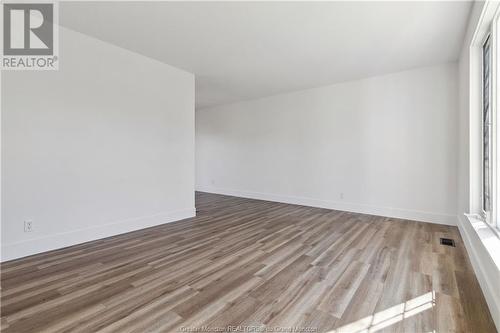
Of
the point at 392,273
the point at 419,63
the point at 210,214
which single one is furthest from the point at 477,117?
the point at 210,214

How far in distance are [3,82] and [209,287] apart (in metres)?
2.89

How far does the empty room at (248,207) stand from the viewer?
5.74ft

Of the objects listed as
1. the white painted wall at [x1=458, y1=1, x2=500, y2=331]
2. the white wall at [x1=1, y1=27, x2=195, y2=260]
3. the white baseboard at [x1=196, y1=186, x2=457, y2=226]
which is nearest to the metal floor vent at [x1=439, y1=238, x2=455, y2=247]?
the white painted wall at [x1=458, y1=1, x2=500, y2=331]

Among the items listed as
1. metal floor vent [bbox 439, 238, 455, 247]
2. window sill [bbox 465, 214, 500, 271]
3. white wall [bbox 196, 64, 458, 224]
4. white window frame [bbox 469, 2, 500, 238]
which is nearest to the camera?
window sill [bbox 465, 214, 500, 271]

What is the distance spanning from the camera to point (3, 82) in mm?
2412

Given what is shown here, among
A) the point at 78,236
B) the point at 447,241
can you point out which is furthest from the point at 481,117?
the point at 78,236

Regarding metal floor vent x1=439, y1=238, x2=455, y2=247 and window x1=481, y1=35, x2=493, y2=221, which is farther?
metal floor vent x1=439, y1=238, x2=455, y2=247

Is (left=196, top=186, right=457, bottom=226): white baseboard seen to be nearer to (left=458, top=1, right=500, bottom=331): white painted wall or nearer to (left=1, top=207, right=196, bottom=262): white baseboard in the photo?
(left=458, top=1, right=500, bottom=331): white painted wall

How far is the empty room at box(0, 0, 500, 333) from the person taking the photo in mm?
1748

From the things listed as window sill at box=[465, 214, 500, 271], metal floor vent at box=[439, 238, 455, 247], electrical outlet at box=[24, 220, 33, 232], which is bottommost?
metal floor vent at box=[439, 238, 455, 247]

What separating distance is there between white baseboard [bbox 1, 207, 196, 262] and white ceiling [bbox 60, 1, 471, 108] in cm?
246

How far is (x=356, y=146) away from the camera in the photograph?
4.64m

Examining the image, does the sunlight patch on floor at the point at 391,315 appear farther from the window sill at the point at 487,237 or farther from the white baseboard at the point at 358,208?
the white baseboard at the point at 358,208
